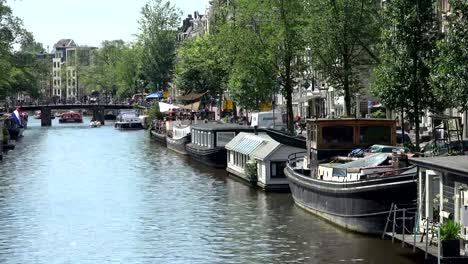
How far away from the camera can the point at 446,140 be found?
44906mm

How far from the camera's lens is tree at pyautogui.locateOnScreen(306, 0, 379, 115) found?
6419 centimetres

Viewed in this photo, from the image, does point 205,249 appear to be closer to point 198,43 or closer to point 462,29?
point 462,29

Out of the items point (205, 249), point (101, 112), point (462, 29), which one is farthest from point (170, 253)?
point (101, 112)

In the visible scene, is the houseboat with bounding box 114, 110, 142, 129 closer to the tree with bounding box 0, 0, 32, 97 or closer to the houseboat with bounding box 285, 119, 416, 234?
the tree with bounding box 0, 0, 32, 97

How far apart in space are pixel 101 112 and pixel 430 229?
486ft

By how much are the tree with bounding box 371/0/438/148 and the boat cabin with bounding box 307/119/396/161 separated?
21.0 ft

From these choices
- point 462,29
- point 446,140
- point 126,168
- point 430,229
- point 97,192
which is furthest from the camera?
point 126,168

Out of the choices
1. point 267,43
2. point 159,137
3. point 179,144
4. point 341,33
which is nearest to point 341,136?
point 341,33

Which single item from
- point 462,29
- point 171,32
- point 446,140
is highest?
point 171,32

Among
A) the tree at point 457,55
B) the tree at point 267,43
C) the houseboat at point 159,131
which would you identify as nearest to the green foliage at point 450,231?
the tree at point 457,55

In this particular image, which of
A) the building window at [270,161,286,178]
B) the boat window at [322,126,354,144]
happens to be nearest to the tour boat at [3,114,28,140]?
the building window at [270,161,286,178]

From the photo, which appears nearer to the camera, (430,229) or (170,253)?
(430,229)

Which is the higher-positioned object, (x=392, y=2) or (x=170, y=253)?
(x=392, y=2)

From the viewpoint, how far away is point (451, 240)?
29.0 metres
